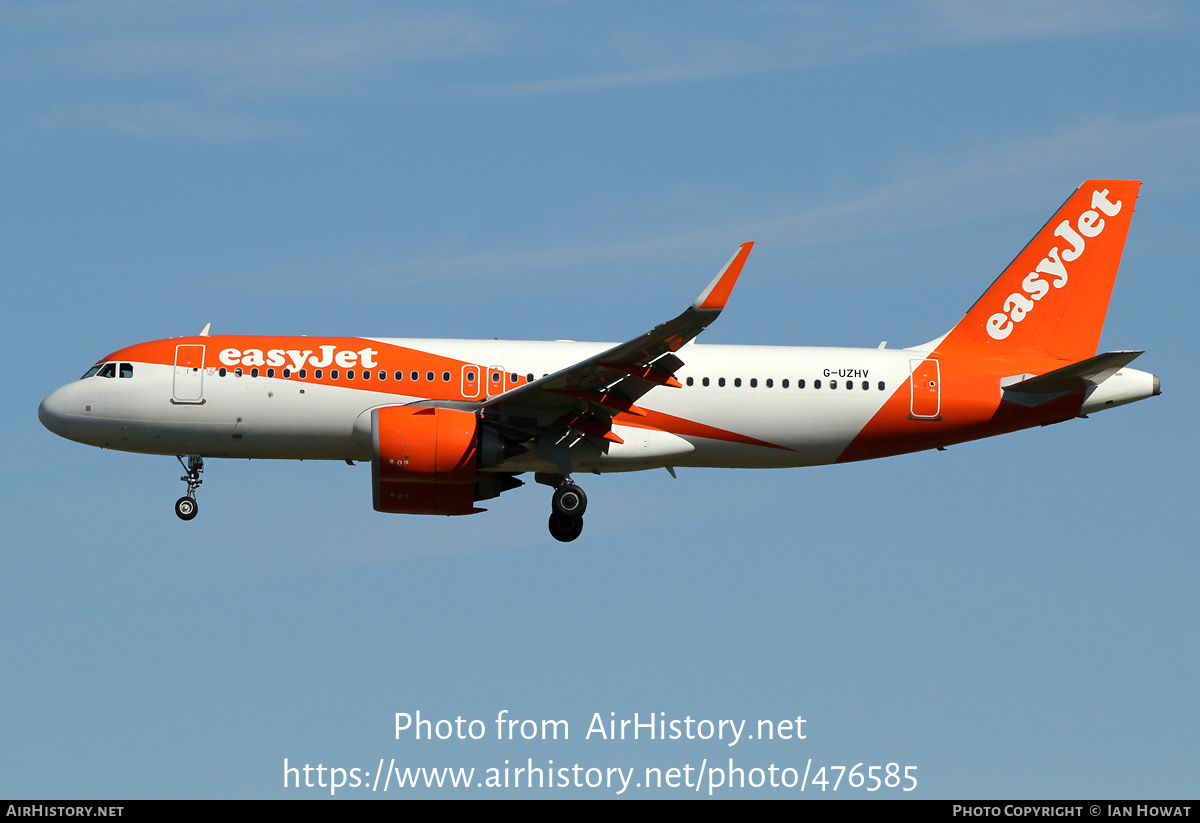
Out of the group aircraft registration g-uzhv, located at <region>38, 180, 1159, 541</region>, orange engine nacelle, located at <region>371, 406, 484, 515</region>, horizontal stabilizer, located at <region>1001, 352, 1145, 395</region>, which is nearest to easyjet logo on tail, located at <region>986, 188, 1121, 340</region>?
aircraft registration g-uzhv, located at <region>38, 180, 1159, 541</region>

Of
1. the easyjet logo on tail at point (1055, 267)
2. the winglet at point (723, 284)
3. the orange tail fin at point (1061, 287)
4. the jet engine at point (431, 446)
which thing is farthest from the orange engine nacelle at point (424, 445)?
the easyjet logo on tail at point (1055, 267)

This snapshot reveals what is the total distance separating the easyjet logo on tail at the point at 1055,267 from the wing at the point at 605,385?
29.8 feet

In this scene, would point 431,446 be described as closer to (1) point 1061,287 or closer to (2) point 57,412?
(2) point 57,412

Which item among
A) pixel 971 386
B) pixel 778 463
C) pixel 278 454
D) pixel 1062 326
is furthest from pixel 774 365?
pixel 278 454

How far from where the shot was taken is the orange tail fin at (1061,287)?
3550cm

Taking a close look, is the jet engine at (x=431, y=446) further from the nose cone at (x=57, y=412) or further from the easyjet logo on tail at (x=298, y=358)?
the nose cone at (x=57, y=412)

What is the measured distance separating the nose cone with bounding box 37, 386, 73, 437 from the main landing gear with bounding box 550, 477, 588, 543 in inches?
426

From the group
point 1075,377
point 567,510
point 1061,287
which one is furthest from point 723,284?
point 1061,287

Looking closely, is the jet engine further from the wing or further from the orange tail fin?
the orange tail fin

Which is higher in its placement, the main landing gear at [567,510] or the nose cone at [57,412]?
the nose cone at [57,412]

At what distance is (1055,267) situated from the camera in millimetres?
36219

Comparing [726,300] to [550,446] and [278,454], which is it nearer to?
[550,446]

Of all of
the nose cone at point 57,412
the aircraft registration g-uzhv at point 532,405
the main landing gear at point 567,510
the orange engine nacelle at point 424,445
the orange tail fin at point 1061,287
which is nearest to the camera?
the orange engine nacelle at point 424,445

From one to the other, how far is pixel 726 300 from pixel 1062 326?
1163 centimetres
